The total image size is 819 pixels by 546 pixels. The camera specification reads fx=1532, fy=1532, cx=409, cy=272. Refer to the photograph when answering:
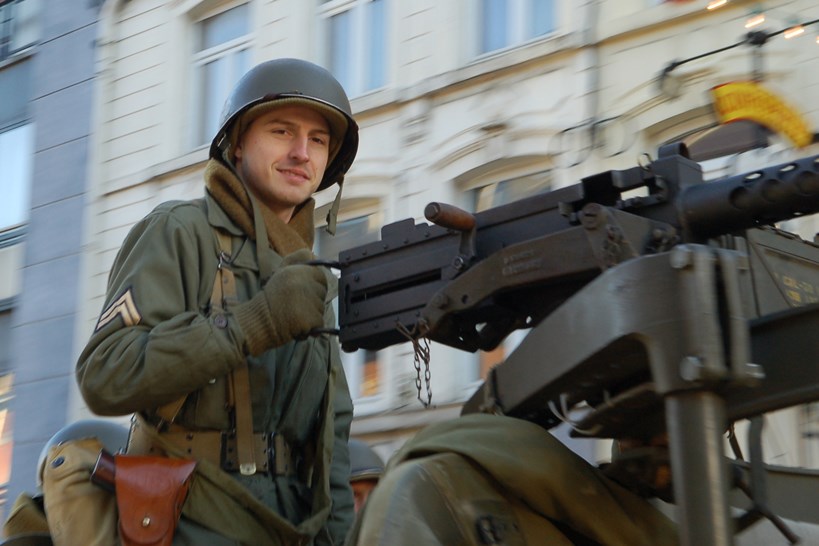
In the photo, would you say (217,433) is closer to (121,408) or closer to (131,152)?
(121,408)

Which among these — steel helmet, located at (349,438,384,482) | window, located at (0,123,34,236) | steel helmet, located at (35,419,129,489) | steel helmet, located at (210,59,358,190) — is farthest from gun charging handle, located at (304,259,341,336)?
window, located at (0,123,34,236)

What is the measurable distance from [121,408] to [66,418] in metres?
10.4

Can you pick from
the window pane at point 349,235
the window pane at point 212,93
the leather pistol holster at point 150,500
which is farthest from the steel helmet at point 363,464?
the window pane at point 212,93

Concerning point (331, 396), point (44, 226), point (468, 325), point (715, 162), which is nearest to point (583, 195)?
point (468, 325)

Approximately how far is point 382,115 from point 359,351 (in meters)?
1.89

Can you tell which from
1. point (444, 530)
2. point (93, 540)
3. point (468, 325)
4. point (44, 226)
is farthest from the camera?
point (44, 226)

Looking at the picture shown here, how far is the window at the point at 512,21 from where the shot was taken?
1130cm

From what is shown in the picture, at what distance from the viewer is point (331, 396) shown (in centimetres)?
411

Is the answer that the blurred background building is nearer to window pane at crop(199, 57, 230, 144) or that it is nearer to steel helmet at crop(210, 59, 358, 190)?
window pane at crop(199, 57, 230, 144)

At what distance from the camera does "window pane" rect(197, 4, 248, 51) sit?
1383 centimetres

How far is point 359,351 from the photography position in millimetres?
11719

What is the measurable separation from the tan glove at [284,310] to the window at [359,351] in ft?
24.7

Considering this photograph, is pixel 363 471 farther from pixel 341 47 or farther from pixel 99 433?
pixel 341 47

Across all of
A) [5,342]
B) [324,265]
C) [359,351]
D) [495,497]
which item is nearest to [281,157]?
[324,265]
